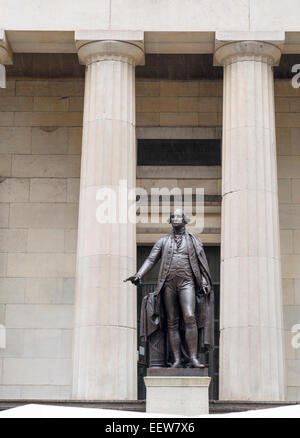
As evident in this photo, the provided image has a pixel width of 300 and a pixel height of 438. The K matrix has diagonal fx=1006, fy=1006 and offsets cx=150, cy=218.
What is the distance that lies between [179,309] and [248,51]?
8912 mm

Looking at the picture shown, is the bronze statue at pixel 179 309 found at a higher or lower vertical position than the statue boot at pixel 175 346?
higher

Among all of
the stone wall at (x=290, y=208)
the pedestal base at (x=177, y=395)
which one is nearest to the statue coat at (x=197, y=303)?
the pedestal base at (x=177, y=395)

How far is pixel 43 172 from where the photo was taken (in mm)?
31047

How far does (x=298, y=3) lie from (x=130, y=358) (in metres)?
10.5

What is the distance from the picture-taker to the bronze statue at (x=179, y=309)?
2077cm

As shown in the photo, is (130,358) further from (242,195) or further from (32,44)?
(32,44)

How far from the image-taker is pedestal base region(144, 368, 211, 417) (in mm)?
19656

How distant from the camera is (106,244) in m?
25.6

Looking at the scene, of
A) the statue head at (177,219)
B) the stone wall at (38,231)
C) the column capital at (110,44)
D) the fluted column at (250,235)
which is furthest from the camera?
the stone wall at (38,231)

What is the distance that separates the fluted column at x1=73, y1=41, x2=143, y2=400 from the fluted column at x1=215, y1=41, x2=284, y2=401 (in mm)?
2432

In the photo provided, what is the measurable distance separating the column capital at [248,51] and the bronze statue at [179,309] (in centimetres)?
765

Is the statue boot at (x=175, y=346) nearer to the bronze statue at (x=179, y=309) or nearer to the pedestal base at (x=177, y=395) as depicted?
the bronze statue at (x=179, y=309)

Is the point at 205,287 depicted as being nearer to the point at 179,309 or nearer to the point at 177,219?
the point at 179,309

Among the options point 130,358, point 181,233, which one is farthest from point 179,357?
point 130,358
